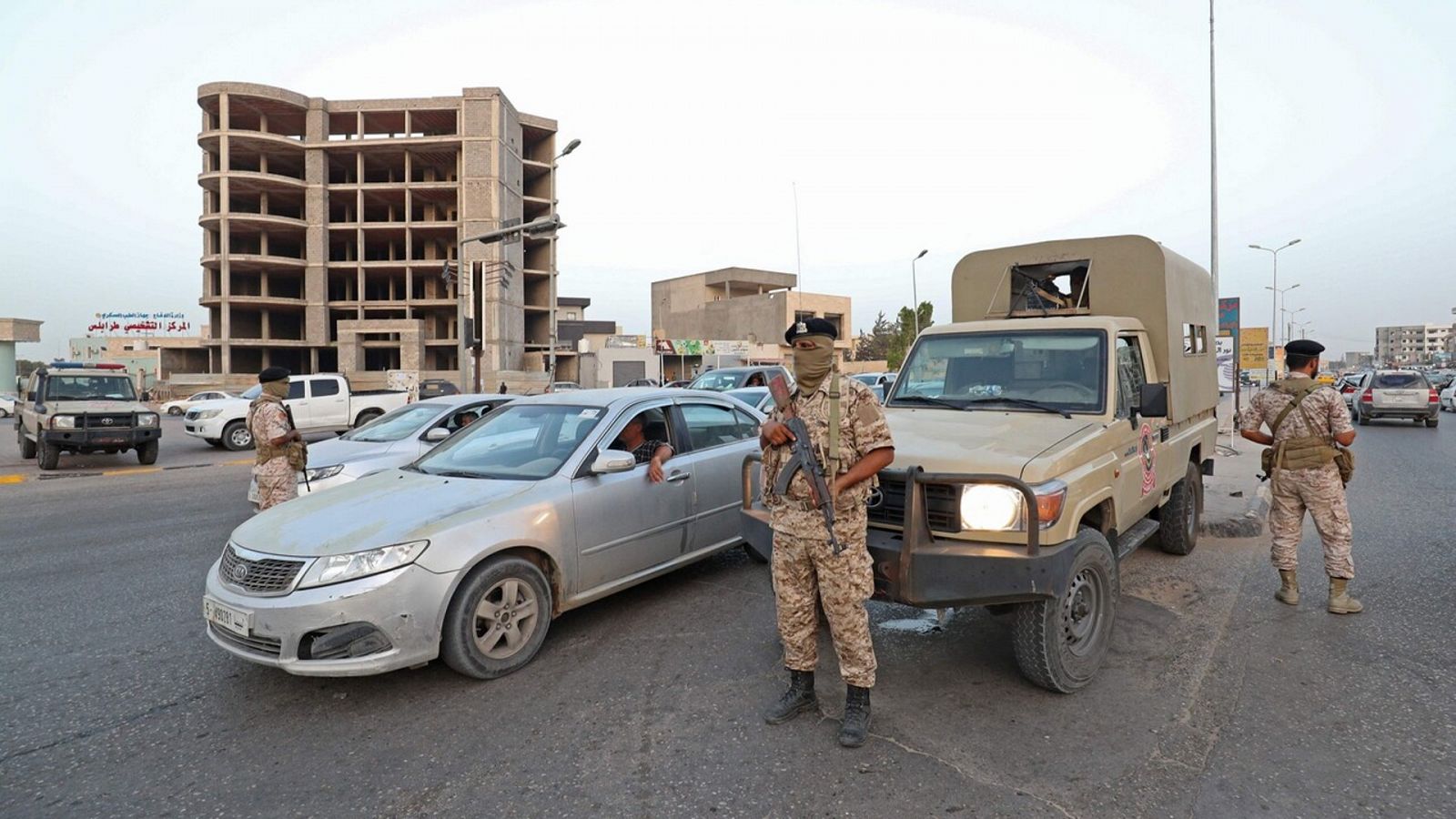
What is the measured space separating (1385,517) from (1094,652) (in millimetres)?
6577

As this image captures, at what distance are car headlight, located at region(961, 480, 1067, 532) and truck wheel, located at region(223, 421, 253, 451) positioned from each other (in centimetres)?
1918

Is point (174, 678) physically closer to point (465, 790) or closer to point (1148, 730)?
point (465, 790)

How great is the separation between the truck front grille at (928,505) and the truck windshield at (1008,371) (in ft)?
4.44

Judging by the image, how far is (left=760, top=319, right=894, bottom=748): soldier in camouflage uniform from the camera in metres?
3.34

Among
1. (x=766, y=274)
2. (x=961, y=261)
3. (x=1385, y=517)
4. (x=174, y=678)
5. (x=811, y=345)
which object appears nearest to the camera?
(x=811, y=345)

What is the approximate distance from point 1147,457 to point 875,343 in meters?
89.4

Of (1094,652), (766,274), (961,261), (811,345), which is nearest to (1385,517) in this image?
(961,261)

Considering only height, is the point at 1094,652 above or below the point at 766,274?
below

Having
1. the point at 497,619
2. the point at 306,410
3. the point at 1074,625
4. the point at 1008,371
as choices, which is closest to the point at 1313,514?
the point at 1008,371

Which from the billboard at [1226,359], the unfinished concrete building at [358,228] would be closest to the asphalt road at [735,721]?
the billboard at [1226,359]

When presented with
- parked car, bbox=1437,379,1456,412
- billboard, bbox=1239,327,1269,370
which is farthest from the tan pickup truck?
parked car, bbox=1437,379,1456,412

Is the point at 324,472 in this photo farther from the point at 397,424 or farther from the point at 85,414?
the point at 85,414

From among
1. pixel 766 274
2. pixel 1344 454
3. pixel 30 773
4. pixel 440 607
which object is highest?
pixel 766 274

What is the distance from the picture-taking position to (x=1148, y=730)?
3.48m
